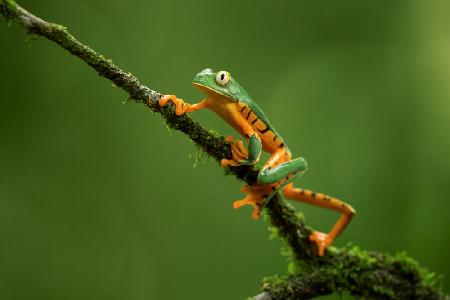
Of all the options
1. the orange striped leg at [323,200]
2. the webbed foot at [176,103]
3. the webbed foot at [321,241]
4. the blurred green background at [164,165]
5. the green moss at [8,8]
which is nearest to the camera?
the green moss at [8,8]

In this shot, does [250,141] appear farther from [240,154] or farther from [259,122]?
[259,122]

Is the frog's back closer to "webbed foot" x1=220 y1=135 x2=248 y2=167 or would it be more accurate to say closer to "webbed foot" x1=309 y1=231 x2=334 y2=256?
"webbed foot" x1=220 y1=135 x2=248 y2=167

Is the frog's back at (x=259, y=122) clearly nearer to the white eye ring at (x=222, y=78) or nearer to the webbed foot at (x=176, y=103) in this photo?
the white eye ring at (x=222, y=78)

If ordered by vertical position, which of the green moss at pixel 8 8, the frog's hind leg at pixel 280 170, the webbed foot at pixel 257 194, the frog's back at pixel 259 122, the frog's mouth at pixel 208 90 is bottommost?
the webbed foot at pixel 257 194

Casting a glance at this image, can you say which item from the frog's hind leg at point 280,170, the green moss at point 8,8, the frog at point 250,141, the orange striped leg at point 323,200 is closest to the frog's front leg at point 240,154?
the frog at point 250,141

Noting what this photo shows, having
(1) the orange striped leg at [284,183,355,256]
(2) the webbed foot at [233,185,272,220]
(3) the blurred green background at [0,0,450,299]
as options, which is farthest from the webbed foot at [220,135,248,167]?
(3) the blurred green background at [0,0,450,299]

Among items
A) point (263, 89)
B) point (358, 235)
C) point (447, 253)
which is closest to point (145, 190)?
point (263, 89)

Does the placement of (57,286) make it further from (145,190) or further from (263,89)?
(263,89)
